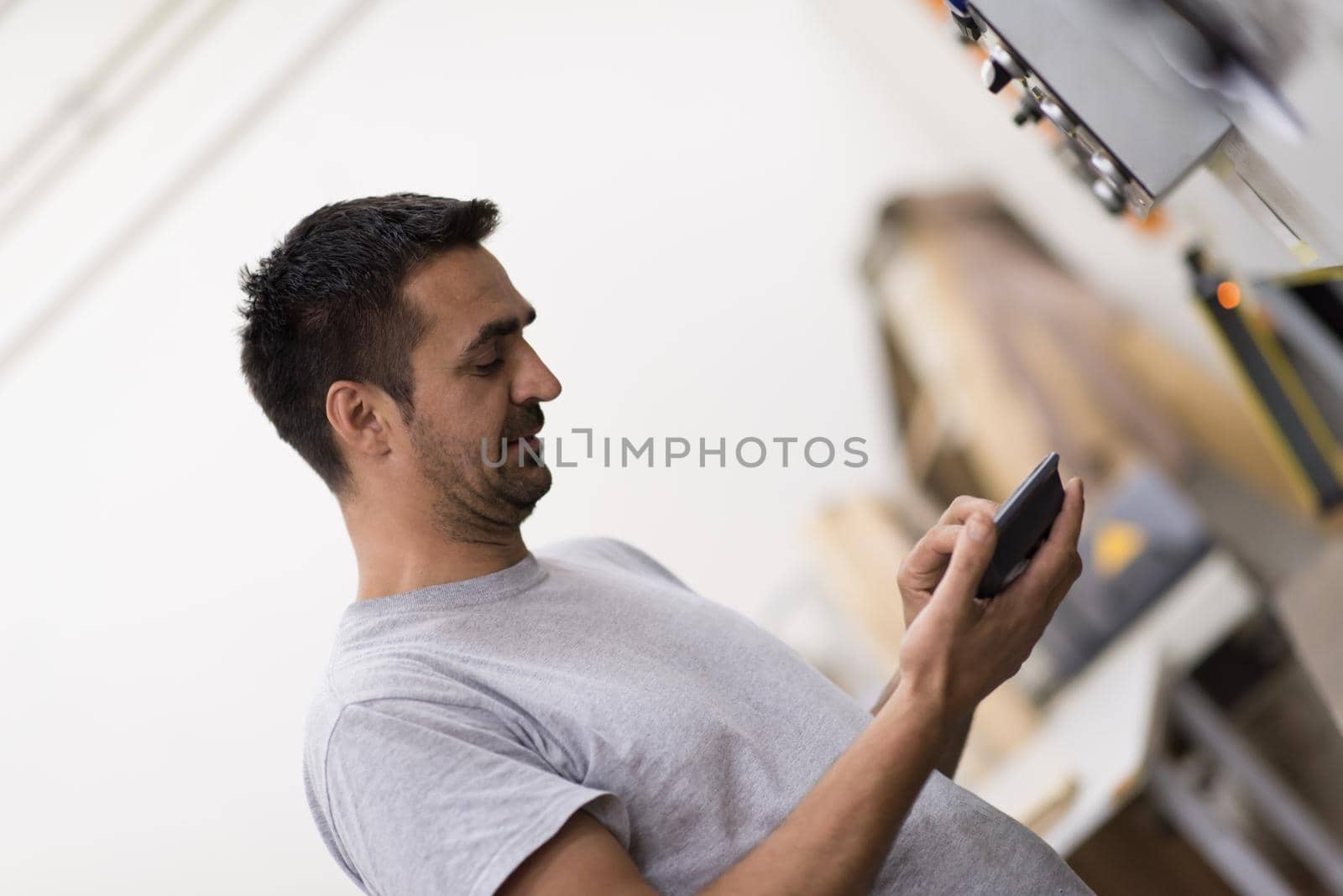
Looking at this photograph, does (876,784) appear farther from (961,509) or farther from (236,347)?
(236,347)

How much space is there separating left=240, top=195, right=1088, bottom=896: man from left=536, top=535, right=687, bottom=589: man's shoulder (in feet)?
0.16

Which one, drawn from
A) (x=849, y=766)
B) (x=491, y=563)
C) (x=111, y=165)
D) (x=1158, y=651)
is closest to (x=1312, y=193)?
(x=849, y=766)

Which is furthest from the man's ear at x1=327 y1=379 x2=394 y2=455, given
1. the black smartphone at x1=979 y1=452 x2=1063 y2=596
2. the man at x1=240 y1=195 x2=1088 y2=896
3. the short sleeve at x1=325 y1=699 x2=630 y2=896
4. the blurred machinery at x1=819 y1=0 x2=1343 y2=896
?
the blurred machinery at x1=819 y1=0 x2=1343 y2=896

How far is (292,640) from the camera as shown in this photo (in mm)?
2096

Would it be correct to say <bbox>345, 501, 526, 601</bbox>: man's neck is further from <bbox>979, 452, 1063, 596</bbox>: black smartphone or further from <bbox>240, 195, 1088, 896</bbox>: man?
<bbox>979, 452, 1063, 596</bbox>: black smartphone

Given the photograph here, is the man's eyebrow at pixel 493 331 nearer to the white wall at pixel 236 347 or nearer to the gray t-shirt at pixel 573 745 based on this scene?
the gray t-shirt at pixel 573 745

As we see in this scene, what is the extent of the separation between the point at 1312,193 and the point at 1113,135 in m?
0.12

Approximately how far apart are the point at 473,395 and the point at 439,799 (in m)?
0.30

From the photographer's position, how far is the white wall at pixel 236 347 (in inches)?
78.3

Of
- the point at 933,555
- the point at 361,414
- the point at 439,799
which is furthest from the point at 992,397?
the point at 439,799

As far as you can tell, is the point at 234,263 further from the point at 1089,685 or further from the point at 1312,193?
the point at 1312,193

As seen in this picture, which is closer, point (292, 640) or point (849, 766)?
point (849, 766)

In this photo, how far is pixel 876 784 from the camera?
0.70 m

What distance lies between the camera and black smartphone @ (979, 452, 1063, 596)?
2.45 feet
